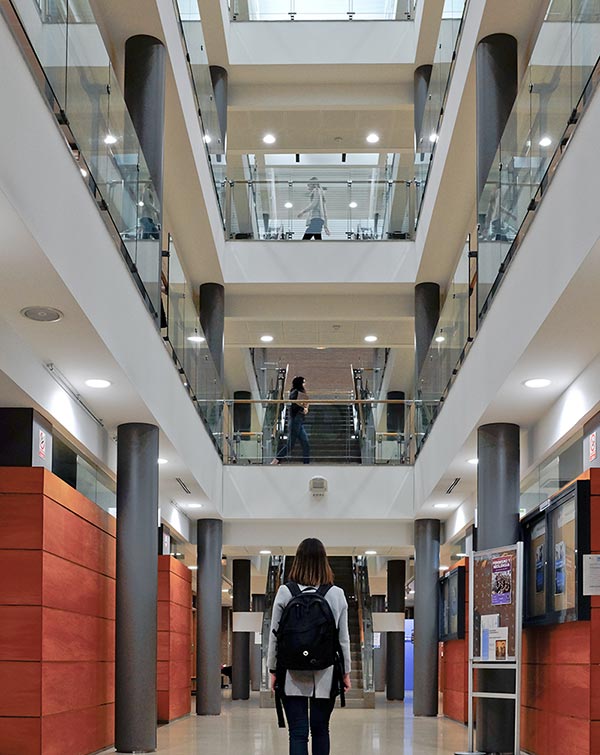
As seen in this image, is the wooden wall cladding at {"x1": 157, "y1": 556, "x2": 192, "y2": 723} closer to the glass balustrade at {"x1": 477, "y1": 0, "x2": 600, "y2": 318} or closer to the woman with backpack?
the glass balustrade at {"x1": 477, "y1": 0, "x2": 600, "y2": 318}

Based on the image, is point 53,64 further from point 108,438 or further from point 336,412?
point 336,412

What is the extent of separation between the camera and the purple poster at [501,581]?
1076 centimetres

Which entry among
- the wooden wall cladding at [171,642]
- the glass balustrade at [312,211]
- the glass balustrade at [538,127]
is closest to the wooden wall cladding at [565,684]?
the glass balustrade at [538,127]

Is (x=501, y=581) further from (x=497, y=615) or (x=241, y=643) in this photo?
(x=241, y=643)

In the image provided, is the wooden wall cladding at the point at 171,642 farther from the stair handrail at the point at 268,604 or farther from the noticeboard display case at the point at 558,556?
the noticeboard display case at the point at 558,556

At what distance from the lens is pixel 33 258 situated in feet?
24.2

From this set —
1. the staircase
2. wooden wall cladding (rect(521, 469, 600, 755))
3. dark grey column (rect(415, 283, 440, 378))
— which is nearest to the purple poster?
wooden wall cladding (rect(521, 469, 600, 755))

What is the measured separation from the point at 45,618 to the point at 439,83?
966 cm

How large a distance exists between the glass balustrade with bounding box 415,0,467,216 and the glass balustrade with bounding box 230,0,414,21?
273 cm

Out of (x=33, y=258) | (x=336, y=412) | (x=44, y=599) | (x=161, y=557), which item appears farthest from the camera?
(x=336, y=412)

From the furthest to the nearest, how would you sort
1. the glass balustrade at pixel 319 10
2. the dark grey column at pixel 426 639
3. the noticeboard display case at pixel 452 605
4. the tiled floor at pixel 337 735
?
the glass balustrade at pixel 319 10
the dark grey column at pixel 426 639
the noticeboard display case at pixel 452 605
the tiled floor at pixel 337 735

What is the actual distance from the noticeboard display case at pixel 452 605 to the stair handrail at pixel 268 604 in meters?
4.79

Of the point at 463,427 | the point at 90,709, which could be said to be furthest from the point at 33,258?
the point at 463,427

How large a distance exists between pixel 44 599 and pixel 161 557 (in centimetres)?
814
